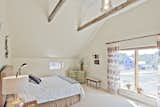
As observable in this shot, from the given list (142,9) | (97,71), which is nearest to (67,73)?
(97,71)

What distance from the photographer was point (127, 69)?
5.73 meters

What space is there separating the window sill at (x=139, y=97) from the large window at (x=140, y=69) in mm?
161

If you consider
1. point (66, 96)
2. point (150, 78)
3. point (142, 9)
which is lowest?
point (66, 96)

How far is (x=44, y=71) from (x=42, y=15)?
327 centimetres

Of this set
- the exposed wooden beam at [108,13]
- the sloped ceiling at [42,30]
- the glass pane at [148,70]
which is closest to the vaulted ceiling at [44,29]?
the sloped ceiling at [42,30]

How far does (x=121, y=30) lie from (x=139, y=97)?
7.72 feet

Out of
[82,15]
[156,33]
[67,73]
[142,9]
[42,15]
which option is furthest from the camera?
[67,73]

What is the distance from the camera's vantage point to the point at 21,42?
242 inches

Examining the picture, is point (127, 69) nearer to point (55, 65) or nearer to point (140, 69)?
point (140, 69)

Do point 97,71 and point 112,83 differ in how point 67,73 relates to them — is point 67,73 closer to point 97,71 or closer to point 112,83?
point 97,71

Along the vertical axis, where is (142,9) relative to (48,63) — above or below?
above

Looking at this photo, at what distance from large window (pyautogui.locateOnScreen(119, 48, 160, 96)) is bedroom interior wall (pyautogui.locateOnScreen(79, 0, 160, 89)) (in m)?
0.55

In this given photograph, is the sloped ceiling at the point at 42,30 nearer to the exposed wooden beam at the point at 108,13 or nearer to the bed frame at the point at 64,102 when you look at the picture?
the exposed wooden beam at the point at 108,13

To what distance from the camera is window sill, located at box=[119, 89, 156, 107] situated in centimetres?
456
